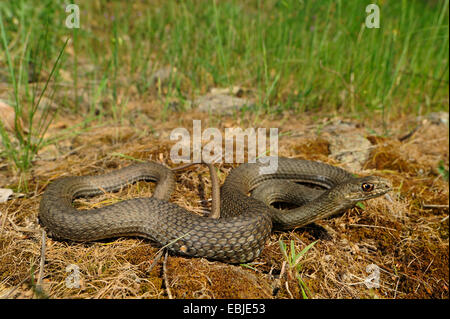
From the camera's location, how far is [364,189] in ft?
10.3

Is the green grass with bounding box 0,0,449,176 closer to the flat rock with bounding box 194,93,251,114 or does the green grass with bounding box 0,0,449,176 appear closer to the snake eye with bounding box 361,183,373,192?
the flat rock with bounding box 194,93,251,114

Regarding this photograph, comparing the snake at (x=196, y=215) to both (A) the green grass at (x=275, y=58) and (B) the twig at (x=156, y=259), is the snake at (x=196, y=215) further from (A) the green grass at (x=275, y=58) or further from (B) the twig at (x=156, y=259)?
(A) the green grass at (x=275, y=58)

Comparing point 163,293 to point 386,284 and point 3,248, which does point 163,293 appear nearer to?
point 3,248

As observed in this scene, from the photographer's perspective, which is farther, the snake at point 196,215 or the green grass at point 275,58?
the green grass at point 275,58

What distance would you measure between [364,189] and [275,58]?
2986 mm

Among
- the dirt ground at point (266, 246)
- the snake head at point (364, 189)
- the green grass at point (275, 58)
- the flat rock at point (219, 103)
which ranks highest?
the green grass at point (275, 58)

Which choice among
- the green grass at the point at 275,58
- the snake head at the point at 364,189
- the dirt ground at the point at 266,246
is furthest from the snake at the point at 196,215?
the green grass at the point at 275,58

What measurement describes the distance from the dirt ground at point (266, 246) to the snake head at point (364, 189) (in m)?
0.36

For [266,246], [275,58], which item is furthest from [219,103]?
[266,246]

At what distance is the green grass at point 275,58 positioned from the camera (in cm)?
505

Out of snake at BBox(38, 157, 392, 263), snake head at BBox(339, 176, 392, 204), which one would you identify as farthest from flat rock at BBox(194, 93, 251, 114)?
snake head at BBox(339, 176, 392, 204)

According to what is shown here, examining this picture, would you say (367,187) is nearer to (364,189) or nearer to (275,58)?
(364,189)

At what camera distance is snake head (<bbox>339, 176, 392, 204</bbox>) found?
3098 mm

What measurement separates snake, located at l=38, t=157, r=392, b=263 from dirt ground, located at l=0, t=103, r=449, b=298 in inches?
4.3
